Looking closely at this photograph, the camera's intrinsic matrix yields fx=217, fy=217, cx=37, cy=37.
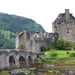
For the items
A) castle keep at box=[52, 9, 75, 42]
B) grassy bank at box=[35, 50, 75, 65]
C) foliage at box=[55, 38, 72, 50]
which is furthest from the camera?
castle keep at box=[52, 9, 75, 42]

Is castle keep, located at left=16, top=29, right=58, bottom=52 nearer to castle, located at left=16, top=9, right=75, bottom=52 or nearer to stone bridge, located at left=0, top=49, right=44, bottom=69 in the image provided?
castle, located at left=16, top=9, right=75, bottom=52

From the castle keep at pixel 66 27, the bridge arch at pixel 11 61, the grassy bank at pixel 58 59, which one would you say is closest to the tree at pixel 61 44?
the castle keep at pixel 66 27

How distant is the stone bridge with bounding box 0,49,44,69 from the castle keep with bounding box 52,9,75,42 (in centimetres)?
2501

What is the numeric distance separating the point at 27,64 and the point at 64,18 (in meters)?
35.9

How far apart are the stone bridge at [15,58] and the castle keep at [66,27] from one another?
25011 millimetres

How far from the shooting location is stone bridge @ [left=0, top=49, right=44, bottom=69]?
47.4m

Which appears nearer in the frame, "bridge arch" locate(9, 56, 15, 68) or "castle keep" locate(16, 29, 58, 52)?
"bridge arch" locate(9, 56, 15, 68)

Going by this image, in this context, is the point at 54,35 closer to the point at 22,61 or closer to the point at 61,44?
the point at 61,44

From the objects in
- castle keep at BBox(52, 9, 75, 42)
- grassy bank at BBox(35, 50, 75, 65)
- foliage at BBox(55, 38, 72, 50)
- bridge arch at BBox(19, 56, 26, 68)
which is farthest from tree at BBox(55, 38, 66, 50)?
bridge arch at BBox(19, 56, 26, 68)

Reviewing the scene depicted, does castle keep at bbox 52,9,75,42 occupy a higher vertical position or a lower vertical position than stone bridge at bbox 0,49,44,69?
higher

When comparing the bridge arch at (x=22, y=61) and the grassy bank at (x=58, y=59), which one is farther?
the grassy bank at (x=58, y=59)

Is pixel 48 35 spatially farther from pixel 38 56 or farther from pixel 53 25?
pixel 38 56

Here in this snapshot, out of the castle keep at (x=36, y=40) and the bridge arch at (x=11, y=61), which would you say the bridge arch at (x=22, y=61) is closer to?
the bridge arch at (x=11, y=61)

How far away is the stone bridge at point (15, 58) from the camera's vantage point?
1866 inches
